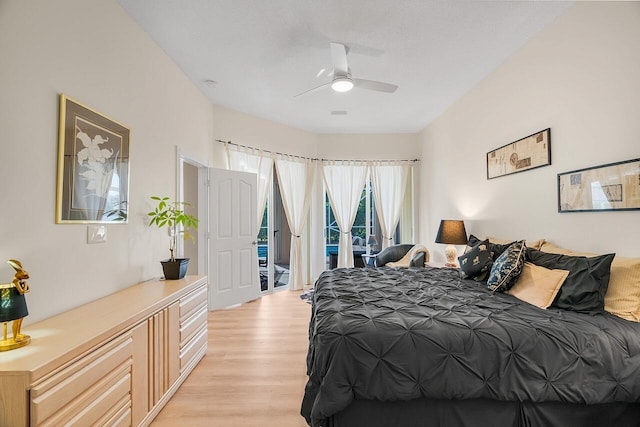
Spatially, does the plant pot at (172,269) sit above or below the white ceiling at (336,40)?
below

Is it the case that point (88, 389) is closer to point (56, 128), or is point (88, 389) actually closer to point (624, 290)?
point (56, 128)

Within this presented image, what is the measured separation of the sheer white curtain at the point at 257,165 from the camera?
4.69 metres

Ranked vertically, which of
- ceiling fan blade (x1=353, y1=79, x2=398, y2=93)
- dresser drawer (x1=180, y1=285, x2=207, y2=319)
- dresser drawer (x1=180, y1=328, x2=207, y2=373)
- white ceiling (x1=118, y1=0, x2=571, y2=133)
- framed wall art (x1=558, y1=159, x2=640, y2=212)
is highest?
white ceiling (x1=118, y1=0, x2=571, y2=133)

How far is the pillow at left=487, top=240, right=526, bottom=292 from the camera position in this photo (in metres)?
2.30

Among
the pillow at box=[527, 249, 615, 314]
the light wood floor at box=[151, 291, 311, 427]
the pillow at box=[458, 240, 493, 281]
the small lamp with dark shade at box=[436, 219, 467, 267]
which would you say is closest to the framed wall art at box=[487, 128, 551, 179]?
the small lamp with dark shade at box=[436, 219, 467, 267]

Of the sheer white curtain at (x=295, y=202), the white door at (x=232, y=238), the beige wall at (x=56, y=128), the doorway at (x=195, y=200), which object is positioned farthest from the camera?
the sheer white curtain at (x=295, y=202)

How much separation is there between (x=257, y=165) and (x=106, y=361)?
376cm

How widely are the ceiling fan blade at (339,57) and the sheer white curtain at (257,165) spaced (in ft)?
7.95

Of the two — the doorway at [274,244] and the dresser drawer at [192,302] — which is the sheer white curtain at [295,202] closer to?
the doorway at [274,244]

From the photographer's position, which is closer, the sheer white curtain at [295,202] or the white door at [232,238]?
the white door at [232,238]

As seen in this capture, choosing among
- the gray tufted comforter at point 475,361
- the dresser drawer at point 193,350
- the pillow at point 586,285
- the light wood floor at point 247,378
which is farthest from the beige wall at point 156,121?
the light wood floor at point 247,378

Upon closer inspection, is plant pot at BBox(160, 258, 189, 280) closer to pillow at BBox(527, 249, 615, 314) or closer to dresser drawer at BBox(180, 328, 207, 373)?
dresser drawer at BBox(180, 328, 207, 373)

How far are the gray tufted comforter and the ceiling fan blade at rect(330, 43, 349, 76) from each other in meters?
2.18

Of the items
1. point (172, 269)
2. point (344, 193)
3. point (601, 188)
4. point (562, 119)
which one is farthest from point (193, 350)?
point (344, 193)
